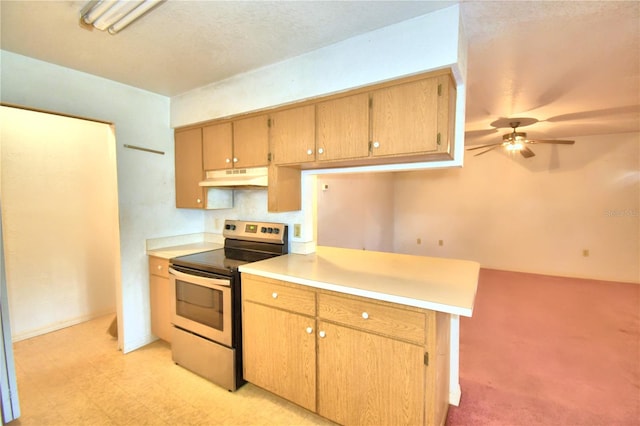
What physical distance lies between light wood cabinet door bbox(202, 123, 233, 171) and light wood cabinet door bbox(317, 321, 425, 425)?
5.30 feet

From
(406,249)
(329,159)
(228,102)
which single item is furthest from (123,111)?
(406,249)

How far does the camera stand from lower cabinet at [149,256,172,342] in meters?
2.61

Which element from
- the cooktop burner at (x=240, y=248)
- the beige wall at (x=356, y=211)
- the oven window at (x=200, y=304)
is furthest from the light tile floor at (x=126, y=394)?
the beige wall at (x=356, y=211)

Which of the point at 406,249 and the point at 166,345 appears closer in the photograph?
the point at 166,345

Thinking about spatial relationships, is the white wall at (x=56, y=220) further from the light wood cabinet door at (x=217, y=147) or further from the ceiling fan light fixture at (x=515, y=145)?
the ceiling fan light fixture at (x=515, y=145)

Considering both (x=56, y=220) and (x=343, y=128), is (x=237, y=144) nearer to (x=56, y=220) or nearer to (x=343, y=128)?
(x=343, y=128)

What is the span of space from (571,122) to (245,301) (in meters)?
4.73

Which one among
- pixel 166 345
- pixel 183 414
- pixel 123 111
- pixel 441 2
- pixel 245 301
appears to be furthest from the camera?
pixel 166 345

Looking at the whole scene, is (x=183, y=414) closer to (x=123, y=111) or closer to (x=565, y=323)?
(x=123, y=111)

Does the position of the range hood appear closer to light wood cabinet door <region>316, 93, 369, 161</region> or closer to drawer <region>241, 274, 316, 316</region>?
light wood cabinet door <region>316, 93, 369, 161</region>

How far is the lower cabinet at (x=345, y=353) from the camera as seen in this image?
1.46 metres

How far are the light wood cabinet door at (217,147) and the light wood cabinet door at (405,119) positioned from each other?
51.7 inches

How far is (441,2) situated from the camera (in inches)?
58.8

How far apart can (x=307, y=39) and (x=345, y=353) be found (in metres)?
1.90
